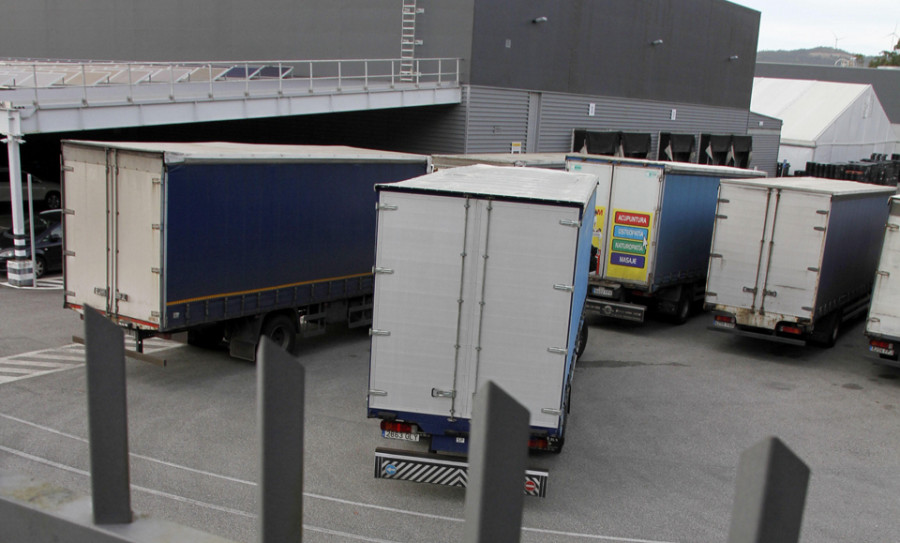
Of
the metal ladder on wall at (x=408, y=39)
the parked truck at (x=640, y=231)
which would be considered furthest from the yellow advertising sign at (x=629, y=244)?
the metal ladder on wall at (x=408, y=39)

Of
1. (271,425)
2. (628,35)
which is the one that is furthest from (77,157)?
(628,35)

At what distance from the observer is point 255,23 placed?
1340 inches

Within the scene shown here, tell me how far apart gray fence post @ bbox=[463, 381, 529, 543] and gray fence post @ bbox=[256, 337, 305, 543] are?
0.36m

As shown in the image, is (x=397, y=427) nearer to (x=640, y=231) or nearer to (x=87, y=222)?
(x=87, y=222)

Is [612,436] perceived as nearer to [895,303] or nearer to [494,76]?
[895,303]

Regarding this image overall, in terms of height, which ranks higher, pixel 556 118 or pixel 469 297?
pixel 556 118

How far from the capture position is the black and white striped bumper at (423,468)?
9.27 m

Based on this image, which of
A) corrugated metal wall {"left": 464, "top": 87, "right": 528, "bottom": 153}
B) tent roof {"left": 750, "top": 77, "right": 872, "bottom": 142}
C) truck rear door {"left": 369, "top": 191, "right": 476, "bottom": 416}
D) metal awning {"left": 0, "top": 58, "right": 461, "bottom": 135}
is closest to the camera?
truck rear door {"left": 369, "top": 191, "right": 476, "bottom": 416}

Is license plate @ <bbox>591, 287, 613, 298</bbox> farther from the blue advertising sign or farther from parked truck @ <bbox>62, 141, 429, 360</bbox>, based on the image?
parked truck @ <bbox>62, 141, 429, 360</bbox>

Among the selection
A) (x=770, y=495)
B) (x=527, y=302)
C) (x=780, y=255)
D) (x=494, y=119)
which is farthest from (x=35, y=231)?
(x=770, y=495)

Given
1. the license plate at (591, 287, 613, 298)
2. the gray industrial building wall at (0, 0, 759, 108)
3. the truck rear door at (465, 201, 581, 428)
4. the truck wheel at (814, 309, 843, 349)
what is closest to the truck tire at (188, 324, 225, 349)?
the truck rear door at (465, 201, 581, 428)

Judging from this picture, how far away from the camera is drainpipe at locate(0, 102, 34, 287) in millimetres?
18438

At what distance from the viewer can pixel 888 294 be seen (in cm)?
1527

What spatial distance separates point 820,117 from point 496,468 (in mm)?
64531
